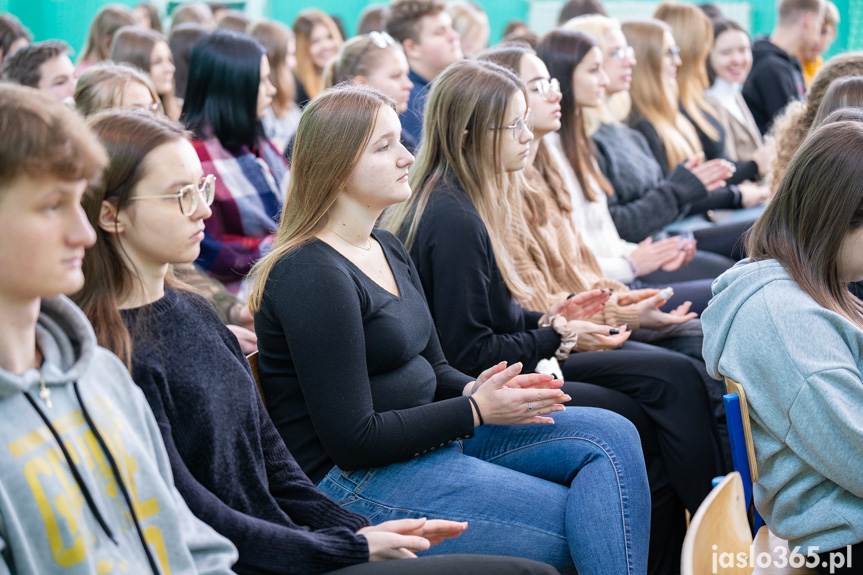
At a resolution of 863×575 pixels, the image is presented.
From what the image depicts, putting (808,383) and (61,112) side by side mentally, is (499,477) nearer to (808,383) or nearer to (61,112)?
(808,383)

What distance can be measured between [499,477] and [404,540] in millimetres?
354

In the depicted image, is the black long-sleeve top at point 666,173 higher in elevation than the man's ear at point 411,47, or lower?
lower

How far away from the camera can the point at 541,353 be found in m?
2.39

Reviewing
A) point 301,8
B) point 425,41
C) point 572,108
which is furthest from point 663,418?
point 301,8

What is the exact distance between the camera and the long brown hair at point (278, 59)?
4.77 metres

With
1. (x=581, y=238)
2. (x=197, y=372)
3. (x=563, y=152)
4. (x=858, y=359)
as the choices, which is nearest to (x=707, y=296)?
(x=581, y=238)

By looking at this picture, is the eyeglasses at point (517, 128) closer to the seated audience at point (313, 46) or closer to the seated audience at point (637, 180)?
the seated audience at point (637, 180)

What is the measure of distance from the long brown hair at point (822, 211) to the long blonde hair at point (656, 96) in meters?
2.45

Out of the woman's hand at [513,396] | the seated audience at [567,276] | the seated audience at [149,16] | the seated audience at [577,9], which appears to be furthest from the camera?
the seated audience at [149,16]

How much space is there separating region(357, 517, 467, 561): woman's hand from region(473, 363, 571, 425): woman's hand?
0.89 feet

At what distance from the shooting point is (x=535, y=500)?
1786 mm

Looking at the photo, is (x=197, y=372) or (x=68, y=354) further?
(x=197, y=372)

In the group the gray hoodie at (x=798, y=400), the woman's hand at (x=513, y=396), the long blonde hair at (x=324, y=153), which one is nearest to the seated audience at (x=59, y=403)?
the long blonde hair at (x=324, y=153)

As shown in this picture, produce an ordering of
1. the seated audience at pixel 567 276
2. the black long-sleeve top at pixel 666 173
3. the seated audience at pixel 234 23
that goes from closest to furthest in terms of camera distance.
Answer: the seated audience at pixel 567 276 < the black long-sleeve top at pixel 666 173 < the seated audience at pixel 234 23
